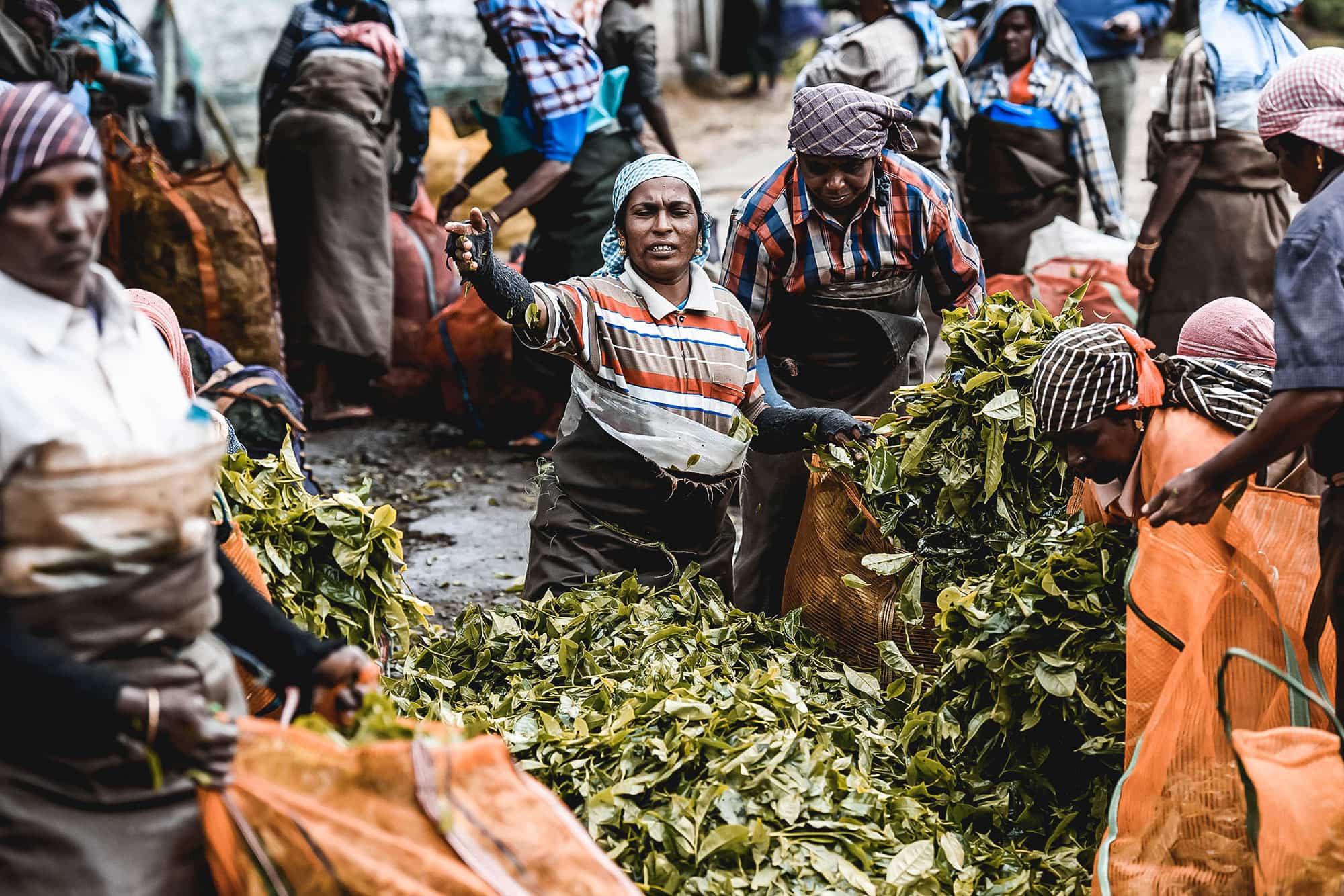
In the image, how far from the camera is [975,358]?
3785 mm

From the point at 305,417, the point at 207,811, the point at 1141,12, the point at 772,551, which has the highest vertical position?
the point at 1141,12

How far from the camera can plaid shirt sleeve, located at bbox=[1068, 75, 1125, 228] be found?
6934 mm

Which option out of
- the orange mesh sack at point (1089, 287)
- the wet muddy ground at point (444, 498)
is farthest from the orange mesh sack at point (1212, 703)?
the orange mesh sack at point (1089, 287)

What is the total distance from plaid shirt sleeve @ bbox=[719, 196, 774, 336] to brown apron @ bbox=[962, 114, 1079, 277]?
3.16 metres

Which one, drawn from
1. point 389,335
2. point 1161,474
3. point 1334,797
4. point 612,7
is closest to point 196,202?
point 389,335

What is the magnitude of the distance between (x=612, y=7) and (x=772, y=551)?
380cm

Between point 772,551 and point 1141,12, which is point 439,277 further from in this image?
point 1141,12

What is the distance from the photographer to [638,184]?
3.75 m

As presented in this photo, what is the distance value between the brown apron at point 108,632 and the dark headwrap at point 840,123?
101 inches

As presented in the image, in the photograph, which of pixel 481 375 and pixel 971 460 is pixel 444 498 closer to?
pixel 481 375

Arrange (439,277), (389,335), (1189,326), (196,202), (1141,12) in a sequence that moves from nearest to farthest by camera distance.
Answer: (1189,326)
(196,202)
(389,335)
(439,277)
(1141,12)

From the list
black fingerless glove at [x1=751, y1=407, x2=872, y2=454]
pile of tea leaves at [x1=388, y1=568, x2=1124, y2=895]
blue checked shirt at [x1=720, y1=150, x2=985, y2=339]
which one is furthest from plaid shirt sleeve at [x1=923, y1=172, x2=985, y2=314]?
pile of tea leaves at [x1=388, y1=568, x2=1124, y2=895]

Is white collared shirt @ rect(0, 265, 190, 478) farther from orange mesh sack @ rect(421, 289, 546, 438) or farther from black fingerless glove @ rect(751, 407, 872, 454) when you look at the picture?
orange mesh sack @ rect(421, 289, 546, 438)

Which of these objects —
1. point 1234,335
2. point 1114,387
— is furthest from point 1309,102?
point 1234,335
